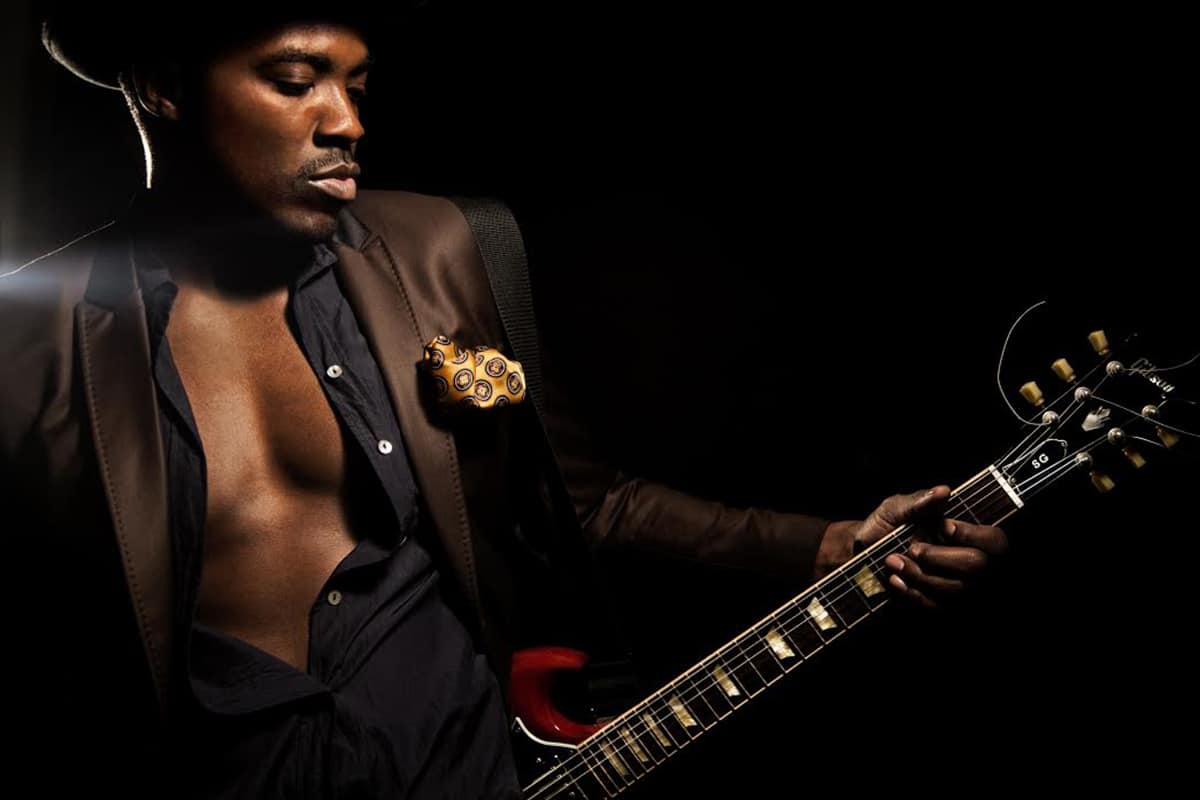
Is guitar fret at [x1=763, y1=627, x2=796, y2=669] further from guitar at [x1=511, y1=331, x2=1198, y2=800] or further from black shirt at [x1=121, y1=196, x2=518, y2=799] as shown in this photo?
black shirt at [x1=121, y1=196, x2=518, y2=799]

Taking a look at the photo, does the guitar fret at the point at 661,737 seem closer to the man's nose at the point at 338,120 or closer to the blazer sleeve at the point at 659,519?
the blazer sleeve at the point at 659,519

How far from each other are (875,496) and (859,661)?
0.40m

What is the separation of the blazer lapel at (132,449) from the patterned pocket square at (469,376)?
519 mm

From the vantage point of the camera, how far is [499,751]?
5.76ft

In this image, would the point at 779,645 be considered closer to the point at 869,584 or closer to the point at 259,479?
the point at 869,584

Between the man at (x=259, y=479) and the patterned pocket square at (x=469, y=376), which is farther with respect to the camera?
the patterned pocket square at (x=469, y=376)

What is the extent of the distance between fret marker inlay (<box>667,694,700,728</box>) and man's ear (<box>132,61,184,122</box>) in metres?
1.52

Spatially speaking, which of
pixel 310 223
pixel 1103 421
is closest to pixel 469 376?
pixel 310 223

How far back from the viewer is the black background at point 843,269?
1.84 metres

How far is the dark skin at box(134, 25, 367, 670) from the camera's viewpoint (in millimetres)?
1637

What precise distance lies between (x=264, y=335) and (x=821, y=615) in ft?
4.12

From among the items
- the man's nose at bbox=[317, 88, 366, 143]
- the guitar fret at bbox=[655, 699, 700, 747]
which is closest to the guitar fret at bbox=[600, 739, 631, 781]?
the guitar fret at bbox=[655, 699, 700, 747]

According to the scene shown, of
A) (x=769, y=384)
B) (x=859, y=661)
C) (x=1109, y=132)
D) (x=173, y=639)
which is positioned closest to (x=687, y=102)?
(x=769, y=384)

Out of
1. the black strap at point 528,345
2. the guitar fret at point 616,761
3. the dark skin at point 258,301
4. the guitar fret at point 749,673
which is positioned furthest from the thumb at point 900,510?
the dark skin at point 258,301
